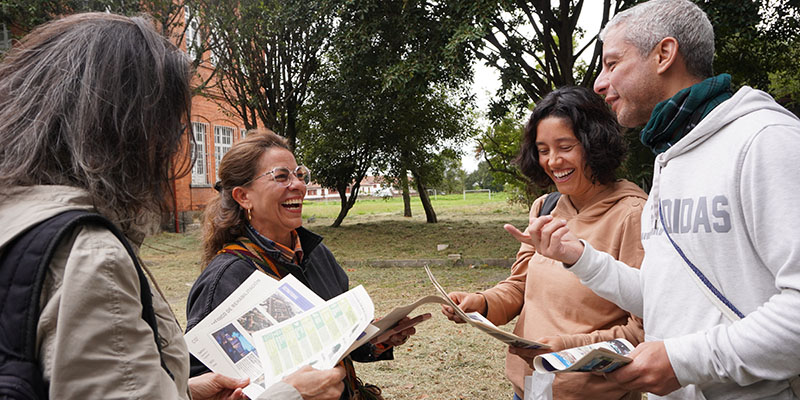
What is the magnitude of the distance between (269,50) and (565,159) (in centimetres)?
1497

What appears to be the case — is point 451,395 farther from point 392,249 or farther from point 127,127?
point 392,249

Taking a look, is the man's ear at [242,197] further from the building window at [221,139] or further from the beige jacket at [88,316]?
the building window at [221,139]

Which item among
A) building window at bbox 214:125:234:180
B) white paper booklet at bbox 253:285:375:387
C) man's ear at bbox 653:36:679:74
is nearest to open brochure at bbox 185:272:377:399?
white paper booklet at bbox 253:285:375:387

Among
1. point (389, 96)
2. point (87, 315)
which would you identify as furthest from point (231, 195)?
point (389, 96)

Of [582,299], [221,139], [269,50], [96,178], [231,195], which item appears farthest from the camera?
[221,139]

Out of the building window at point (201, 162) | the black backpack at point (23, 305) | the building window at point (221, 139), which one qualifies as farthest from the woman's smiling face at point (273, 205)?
the building window at point (221, 139)

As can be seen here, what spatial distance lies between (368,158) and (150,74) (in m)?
17.7

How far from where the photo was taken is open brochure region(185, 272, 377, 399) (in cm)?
190

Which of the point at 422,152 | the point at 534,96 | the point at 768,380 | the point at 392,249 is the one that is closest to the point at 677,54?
the point at 768,380

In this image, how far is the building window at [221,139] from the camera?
24.4 meters

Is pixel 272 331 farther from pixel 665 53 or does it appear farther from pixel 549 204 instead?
pixel 665 53

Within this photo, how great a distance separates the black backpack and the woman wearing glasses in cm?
147

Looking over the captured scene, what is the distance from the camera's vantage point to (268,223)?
9.16ft

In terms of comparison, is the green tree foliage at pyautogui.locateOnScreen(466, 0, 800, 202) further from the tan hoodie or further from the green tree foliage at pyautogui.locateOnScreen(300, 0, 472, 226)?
the tan hoodie
